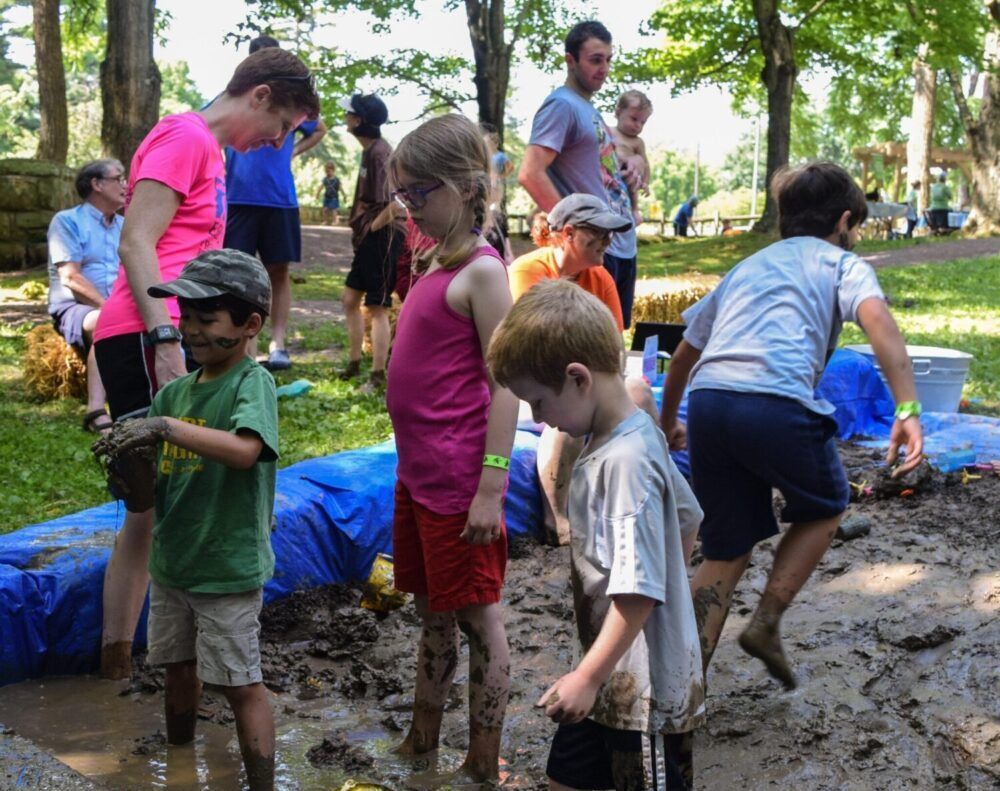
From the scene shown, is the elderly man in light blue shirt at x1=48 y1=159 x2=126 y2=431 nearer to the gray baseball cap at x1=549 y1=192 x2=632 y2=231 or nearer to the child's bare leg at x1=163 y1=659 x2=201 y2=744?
the gray baseball cap at x1=549 y1=192 x2=632 y2=231

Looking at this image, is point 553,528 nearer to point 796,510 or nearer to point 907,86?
point 796,510

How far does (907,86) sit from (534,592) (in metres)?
39.0

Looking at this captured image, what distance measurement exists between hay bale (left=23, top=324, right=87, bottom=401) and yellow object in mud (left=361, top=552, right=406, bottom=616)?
3.65m

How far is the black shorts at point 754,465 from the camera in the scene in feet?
10.1

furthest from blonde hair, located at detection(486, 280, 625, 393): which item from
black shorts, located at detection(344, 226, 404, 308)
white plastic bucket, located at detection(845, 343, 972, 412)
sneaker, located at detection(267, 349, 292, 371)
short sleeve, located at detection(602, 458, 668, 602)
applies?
sneaker, located at detection(267, 349, 292, 371)

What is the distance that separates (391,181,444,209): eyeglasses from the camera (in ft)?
9.38

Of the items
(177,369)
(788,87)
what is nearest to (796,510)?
(177,369)

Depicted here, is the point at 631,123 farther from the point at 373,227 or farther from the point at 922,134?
the point at 922,134

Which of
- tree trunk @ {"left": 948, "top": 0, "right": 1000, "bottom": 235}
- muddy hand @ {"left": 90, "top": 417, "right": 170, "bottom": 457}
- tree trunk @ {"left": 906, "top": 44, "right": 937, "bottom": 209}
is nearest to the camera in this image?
muddy hand @ {"left": 90, "top": 417, "right": 170, "bottom": 457}

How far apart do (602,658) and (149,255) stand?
178cm

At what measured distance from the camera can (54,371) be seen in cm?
737

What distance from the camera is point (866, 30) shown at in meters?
24.1

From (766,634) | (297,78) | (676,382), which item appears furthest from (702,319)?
(297,78)

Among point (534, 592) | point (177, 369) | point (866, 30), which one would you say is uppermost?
point (866, 30)
